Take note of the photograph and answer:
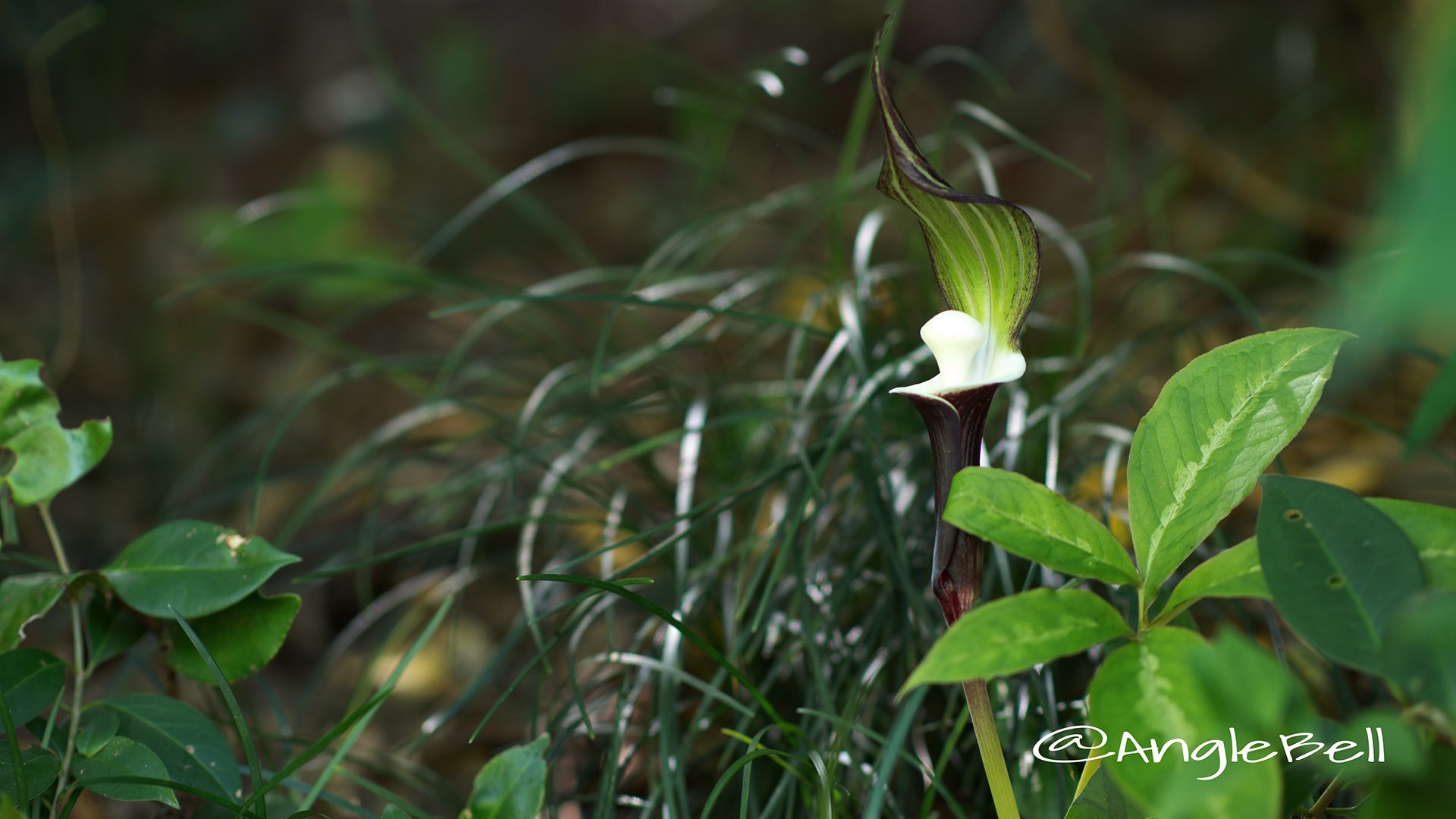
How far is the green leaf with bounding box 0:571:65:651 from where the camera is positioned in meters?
0.64

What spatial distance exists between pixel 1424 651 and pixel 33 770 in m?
0.74

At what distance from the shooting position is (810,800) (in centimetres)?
71

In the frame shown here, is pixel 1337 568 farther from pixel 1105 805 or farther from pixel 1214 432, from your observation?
pixel 1105 805

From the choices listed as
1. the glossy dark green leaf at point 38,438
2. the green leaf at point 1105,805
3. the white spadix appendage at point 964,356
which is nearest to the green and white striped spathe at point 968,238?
the white spadix appendage at point 964,356

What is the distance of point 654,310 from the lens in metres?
2.25

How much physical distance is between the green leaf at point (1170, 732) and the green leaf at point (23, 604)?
64 cm

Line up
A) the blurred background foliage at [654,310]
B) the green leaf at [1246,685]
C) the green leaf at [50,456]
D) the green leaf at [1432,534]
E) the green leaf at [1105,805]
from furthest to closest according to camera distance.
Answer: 1. the blurred background foliage at [654,310]
2. the green leaf at [50,456]
3. the green leaf at [1105,805]
4. the green leaf at [1432,534]
5. the green leaf at [1246,685]

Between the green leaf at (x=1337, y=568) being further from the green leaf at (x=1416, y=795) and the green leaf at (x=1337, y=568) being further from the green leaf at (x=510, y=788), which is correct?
the green leaf at (x=510, y=788)

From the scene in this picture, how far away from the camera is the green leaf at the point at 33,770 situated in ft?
1.97

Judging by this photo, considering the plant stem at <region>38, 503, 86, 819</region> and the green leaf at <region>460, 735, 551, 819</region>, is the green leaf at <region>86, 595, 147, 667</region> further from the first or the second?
the green leaf at <region>460, 735, 551, 819</region>

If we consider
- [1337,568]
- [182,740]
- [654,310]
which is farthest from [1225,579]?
[654,310]

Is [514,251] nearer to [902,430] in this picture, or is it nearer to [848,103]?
[848,103]

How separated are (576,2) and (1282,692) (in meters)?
3.47

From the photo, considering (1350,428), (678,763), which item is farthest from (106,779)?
(1350,428)
